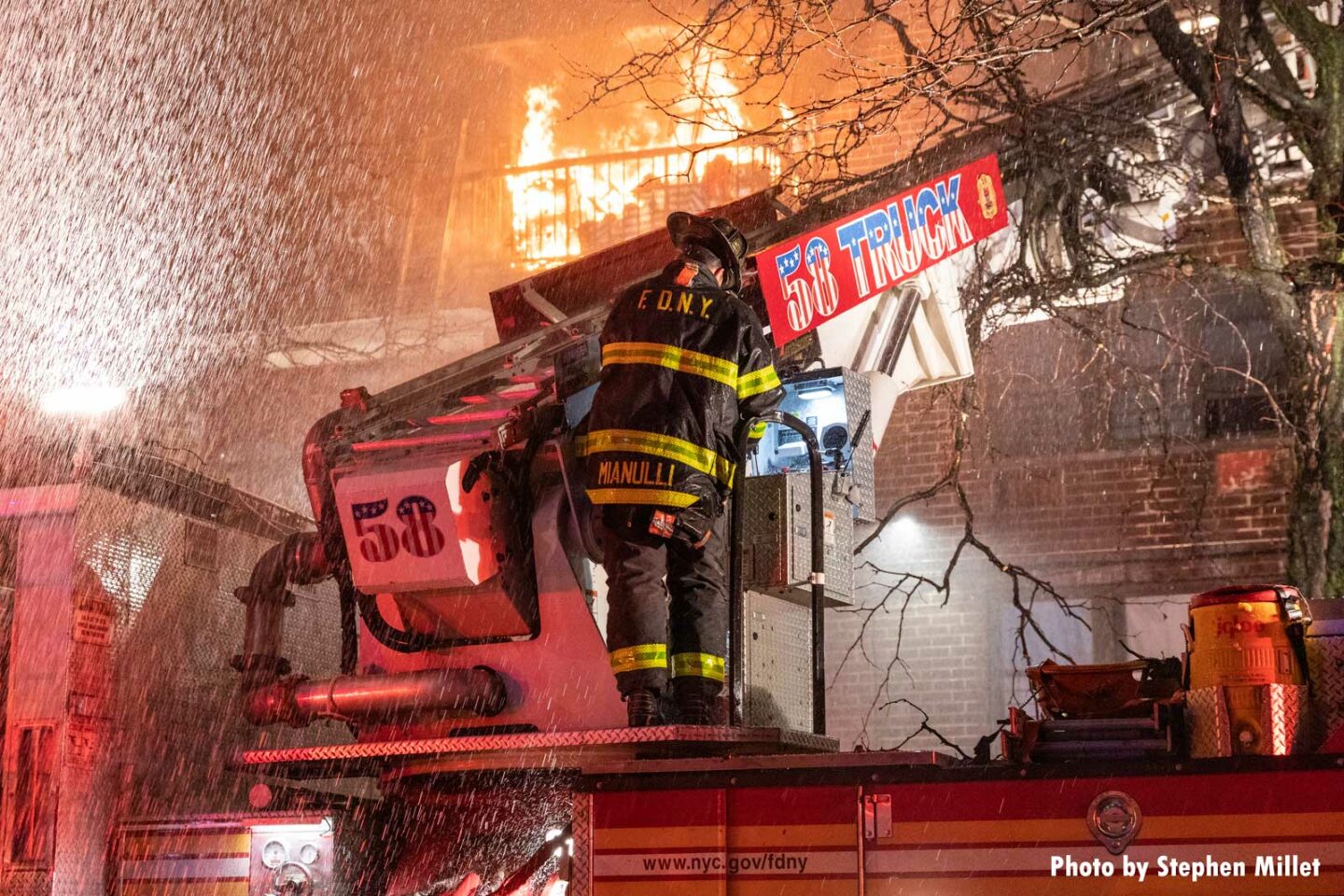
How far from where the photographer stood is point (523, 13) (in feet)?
54.6

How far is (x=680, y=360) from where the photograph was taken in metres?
5.14

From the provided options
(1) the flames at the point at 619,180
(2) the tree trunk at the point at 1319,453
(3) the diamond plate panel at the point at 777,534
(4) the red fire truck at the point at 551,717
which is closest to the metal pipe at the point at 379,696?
(4) the red fire truck at the point at 551,717

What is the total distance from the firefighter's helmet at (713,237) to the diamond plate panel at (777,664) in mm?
1214

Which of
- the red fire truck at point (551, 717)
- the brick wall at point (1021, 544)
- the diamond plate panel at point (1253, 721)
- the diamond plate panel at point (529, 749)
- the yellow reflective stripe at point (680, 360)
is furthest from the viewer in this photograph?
the brick wall at point (1021, 544)

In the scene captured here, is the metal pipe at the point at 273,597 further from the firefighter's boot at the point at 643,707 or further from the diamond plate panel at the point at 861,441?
the diamond plate panel at the point at 861,441

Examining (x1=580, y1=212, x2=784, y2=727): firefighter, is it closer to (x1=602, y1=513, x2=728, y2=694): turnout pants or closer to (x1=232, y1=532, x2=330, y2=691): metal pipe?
(x1=602, y1=513, x2=728, y2=694): turnout pants

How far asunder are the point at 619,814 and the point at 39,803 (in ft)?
9.35

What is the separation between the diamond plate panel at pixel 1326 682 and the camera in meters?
3.84

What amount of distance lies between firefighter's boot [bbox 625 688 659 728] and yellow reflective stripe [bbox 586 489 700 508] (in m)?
0.61

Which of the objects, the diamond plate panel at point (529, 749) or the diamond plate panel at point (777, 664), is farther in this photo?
the diamond plate panel at point (777, 664)

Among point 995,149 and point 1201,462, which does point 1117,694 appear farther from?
point 1201,462

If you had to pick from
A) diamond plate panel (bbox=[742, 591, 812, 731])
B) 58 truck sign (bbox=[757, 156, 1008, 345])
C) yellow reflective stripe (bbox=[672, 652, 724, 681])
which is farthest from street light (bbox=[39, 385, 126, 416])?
yellow reflective stripe (bbox=[672, 652, 724, 681])

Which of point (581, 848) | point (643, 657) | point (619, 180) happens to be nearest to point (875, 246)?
point (643, 657)

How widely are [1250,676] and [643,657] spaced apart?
1912 millimetres
